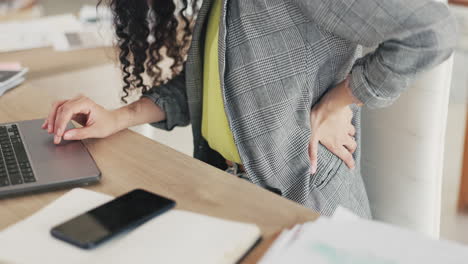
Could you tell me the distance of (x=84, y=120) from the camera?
1.01 meters

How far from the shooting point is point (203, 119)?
3.46 feet

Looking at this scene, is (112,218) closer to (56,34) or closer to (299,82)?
(299,82)

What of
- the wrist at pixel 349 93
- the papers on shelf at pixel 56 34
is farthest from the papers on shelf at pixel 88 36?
the wrist at pixel 349 93

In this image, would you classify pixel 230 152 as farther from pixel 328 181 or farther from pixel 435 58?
pixel 435 58

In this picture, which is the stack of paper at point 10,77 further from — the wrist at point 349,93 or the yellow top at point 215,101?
the wrist at point 349,93

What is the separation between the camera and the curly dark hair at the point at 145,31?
3.70ft

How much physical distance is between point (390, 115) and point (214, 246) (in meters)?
0.48

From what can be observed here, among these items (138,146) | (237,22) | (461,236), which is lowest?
(461,236)

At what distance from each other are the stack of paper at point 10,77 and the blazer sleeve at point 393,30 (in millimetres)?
712

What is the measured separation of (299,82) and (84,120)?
0.39 m

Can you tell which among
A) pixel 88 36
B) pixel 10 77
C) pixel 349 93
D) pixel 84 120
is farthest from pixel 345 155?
pixel 88 36

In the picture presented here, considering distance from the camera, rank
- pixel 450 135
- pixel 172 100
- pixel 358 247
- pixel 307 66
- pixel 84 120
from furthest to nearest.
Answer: pixel 450 135 < pixel 172 100 < pixel 84 120 < pixel 307 66 < pixel 358 247

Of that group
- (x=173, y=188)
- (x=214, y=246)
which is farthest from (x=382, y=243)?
(x=173, y=188)

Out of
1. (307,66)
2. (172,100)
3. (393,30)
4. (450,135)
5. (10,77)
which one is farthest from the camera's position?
(450,135)
